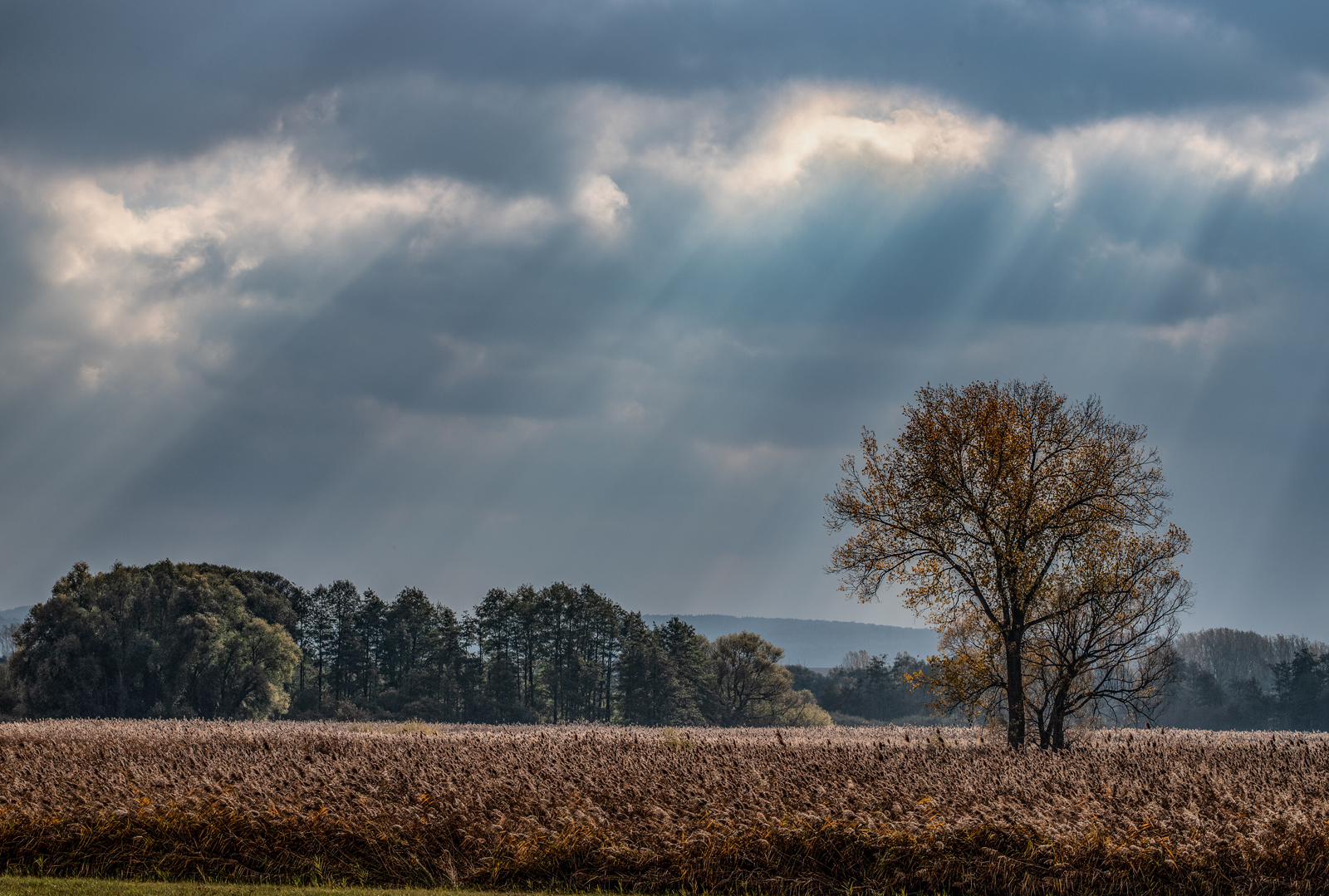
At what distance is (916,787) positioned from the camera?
49.3ft

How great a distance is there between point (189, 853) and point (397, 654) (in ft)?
258

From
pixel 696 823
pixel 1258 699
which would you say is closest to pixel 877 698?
pixel 1258 699

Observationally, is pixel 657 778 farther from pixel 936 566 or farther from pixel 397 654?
pixel 397 654

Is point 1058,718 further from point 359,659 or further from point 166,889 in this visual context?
point 359,659

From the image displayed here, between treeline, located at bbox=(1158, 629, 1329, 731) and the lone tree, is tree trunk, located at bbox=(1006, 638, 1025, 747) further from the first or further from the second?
treeline, located at bbox=(1158, 629, 1329, 731)

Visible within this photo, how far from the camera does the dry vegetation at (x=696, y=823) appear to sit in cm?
1225

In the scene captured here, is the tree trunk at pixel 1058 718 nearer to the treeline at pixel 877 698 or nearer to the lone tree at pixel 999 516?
the lone tree at pixel 999 516

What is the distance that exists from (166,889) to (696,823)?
23.8 ft

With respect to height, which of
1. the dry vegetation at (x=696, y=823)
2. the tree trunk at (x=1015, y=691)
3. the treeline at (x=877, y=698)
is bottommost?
the treeline at (x=877, y=698)

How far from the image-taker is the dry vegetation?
40.2 feet

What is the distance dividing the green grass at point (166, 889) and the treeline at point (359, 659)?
58.7 m

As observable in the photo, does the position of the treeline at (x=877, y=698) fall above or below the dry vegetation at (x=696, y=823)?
below

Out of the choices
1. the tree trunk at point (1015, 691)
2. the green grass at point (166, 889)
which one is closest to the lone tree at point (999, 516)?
the tree trunk at point (1015, 691)

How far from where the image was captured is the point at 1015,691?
25.0 metres
